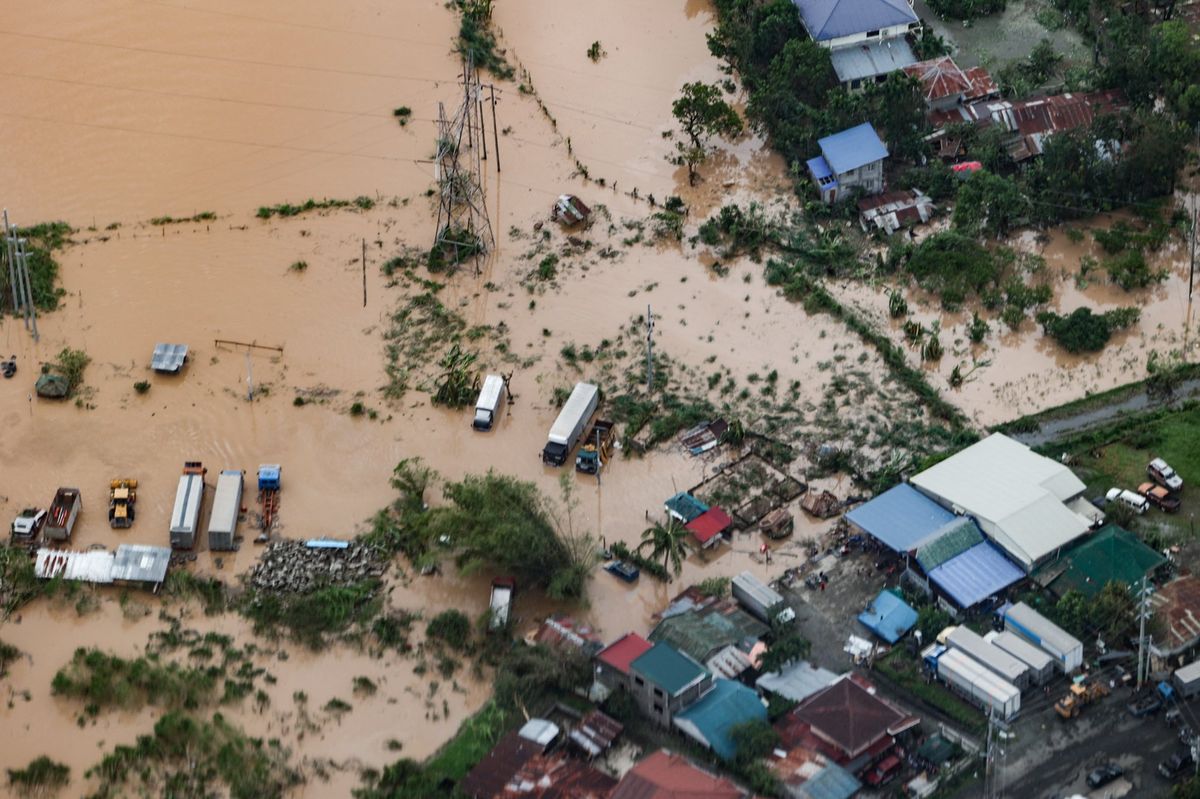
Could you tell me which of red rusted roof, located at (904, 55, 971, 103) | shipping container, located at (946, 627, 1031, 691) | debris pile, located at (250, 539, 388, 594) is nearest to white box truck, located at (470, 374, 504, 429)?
debris pile, located at (250, 539, 388, 594)

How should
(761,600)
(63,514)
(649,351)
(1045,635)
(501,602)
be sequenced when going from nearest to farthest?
(1045,635) < (761,600) < (501,602) < (63,514) < (649,351)

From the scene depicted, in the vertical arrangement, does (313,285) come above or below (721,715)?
above

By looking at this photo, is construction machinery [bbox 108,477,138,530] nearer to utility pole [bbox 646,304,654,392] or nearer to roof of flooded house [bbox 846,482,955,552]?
utility pole [bbox 646,304,654,392]

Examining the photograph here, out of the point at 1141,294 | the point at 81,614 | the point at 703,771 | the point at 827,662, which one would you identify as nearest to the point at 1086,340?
the point at 1141,294

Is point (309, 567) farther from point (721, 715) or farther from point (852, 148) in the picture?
point (852, 148)

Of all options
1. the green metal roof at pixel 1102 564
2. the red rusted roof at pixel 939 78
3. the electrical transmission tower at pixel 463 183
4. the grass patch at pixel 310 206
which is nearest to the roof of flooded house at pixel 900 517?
the green metal roof at pixel 1102 564

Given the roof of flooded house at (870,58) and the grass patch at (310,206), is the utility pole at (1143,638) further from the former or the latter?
the grass patch at (310,206)

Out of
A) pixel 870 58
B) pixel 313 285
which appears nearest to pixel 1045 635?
pixel 313 285
